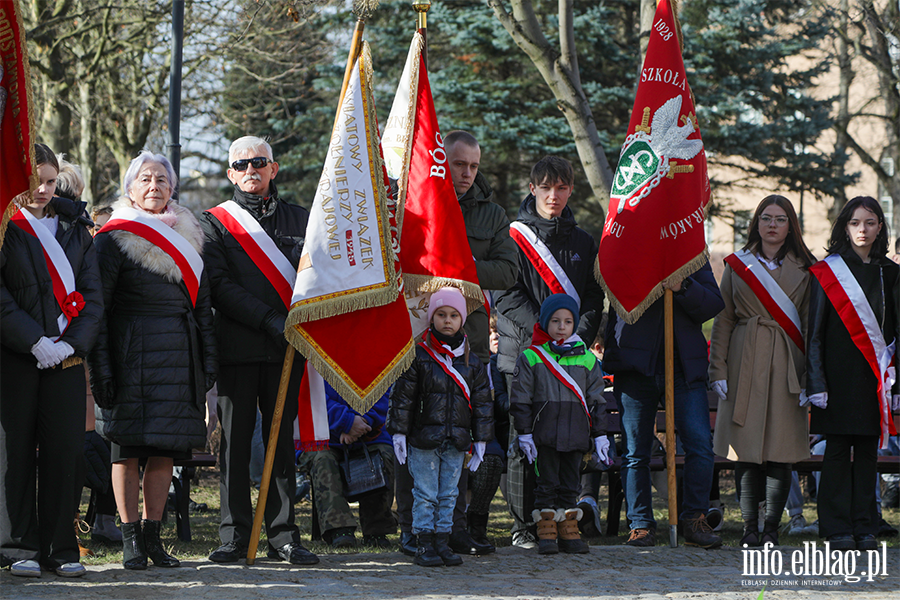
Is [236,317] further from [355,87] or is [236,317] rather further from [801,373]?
[801,373]

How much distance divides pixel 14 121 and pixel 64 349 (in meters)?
1.07

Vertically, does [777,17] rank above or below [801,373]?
above

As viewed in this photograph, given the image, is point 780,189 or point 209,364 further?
point 780,189

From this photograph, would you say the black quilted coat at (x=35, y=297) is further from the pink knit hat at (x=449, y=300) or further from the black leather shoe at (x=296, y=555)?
the pink knit hat at (x=449, y=300)

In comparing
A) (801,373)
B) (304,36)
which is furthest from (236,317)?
(304,36)

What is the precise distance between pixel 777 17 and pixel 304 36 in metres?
8.45

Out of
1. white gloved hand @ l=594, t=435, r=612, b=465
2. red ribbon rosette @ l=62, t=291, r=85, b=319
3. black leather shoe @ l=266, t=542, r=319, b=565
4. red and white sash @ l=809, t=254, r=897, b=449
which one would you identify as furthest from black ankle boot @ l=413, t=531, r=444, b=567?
red and white sash @ l=809, t=254, r=897, b=449

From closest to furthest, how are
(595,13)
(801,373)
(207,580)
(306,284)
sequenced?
(207,580) → (306,284) → (801,373) → (595,13)

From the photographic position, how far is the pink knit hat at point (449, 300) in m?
5.60

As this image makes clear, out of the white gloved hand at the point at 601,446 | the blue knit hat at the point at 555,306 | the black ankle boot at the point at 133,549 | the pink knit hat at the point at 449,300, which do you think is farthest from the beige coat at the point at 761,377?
the black ankle boot at the point at 133,549

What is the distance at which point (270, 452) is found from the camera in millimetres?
5332

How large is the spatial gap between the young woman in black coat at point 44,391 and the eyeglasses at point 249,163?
0.99 metres

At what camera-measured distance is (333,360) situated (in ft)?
18.1

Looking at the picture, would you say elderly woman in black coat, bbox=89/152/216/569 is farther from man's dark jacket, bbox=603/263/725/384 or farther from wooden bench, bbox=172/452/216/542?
man's dark jacket, bbox=603/263/725/384
